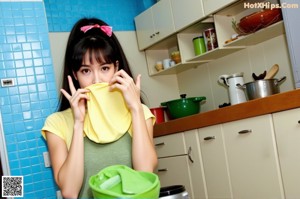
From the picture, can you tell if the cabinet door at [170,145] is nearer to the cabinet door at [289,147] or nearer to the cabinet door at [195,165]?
the cabinet door at [195,165]

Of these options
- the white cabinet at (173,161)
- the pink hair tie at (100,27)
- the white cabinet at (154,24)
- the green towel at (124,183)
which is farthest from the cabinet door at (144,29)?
the green towel at (124,183)

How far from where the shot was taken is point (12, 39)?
1.68 meters

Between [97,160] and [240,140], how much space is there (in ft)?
4.21

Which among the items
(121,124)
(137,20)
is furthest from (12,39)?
(137,20)

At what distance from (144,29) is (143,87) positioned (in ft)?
1.88

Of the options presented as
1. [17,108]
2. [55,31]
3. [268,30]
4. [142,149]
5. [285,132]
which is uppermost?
[55,31]

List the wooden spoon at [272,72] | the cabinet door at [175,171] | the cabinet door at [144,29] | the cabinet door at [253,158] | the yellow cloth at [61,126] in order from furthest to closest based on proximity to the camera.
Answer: the cabinet door at [144,29] → the cabinet door at [175,171] → the wooden spoon at [272,72] → the cabinet door at [253,158] → the yellow cloth at [61,126]

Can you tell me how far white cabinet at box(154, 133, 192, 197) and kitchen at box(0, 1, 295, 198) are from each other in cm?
59

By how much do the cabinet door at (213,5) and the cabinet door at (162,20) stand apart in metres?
0.45

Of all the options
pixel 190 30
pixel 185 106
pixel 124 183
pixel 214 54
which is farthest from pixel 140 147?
pixel 190 30

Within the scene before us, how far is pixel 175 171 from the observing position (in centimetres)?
267

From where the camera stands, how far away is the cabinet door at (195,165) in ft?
7.96

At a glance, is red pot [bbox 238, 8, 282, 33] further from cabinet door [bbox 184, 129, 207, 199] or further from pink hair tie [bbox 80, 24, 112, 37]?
pink hair tie [bbox 80, 24, 112, 37]

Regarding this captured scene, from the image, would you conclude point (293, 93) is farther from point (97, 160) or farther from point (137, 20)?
point (137, 20)
